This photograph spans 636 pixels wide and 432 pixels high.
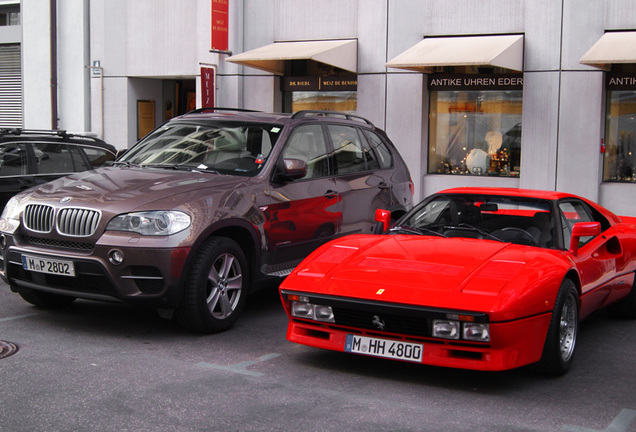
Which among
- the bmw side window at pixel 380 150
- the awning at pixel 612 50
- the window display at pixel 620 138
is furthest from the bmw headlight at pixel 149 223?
the window display at pixel 620 138

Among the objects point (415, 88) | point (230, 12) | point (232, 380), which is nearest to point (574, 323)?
point (232, 380)

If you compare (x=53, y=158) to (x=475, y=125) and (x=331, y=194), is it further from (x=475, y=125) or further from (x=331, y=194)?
(x=475, y=125)

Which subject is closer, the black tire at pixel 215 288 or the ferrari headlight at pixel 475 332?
the ferrari headlight at pixel 475 332

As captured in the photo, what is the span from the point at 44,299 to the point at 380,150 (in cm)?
401

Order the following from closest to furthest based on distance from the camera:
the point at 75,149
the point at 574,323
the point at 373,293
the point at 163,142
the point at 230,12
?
the point at 373,293
the point at 574,323
the point at 163,142
the point at 75,149
the point at 230,12

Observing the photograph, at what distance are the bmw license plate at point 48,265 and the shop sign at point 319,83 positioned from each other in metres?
11.1

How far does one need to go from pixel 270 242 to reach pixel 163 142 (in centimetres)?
164

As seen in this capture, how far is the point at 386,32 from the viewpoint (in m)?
15.9

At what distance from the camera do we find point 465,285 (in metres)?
5.14

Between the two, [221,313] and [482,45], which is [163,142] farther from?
[482,45]

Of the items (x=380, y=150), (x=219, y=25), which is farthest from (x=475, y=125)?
(x=380, y=150)

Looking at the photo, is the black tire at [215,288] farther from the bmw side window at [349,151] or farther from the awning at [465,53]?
the awning at [465,53]

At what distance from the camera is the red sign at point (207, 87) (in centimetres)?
1725

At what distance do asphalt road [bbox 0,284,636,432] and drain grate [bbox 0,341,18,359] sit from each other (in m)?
0.06
